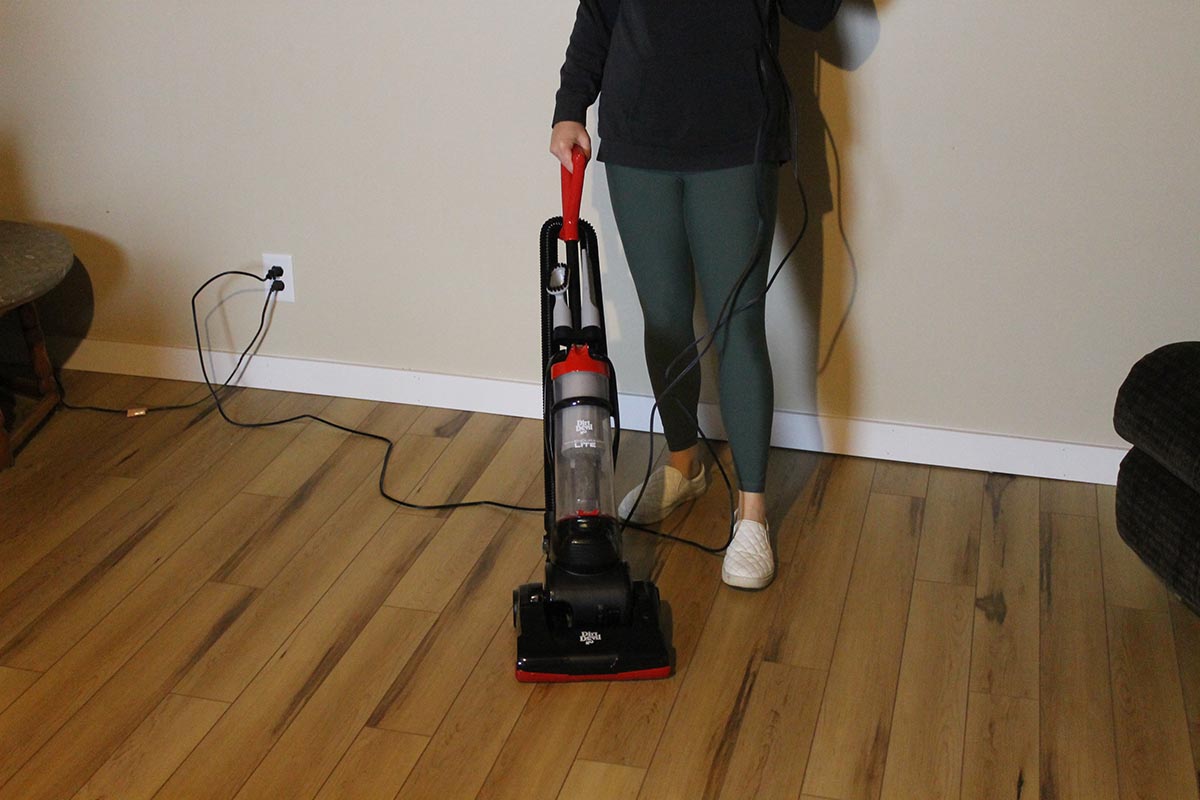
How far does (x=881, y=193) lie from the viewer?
94.7 inches

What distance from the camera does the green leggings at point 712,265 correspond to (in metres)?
2.03

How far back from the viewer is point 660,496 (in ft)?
7.80

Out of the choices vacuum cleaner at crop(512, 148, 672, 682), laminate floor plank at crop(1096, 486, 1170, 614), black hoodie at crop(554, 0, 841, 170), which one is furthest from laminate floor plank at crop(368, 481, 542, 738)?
laminate floor plank at crop(1096, 486, 1170, 614)

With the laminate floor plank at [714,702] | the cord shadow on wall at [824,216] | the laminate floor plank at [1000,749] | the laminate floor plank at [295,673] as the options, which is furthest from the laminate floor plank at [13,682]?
the cord shadow on wall at [824,216]

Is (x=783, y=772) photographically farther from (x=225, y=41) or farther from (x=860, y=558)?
(x=225, y=41)

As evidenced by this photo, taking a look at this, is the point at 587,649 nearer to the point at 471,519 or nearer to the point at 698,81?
the point at 471,519

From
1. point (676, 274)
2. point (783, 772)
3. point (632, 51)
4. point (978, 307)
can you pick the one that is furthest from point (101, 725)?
point (978, 307)

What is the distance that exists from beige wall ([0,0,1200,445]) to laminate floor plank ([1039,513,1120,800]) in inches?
12.6

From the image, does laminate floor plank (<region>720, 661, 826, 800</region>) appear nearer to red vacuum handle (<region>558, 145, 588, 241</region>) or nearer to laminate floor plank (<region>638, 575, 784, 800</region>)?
laminate floor plank (<region>638, 575, 784, 800</region>)

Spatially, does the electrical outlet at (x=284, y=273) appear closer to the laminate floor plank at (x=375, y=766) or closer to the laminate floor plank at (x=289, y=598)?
the laminate floor plank at (x=289, y=598)

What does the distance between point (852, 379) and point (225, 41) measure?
1530 millimetres

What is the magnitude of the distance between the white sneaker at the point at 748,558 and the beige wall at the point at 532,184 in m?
0.51

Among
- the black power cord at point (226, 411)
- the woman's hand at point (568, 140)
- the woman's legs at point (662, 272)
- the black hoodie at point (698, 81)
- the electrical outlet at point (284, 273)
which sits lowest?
the black power cord at point (226, 411)

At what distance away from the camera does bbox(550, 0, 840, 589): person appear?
195 centimetres
